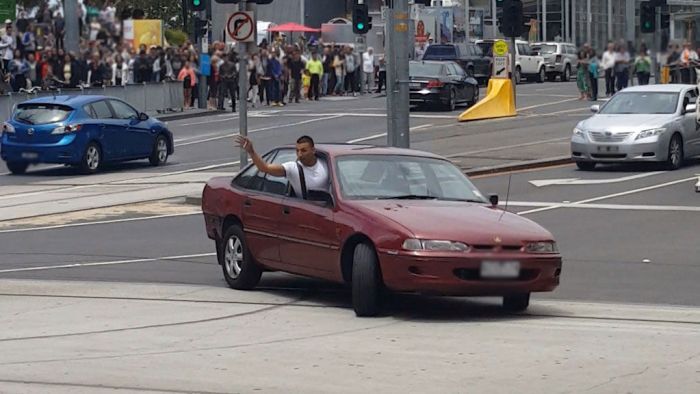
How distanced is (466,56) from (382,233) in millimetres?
Answer: 45951

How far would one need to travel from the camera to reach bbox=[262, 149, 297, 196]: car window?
45.3ft

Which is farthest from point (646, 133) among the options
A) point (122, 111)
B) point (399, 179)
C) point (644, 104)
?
point (399, 179)

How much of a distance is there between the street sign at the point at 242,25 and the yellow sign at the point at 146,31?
674 cm

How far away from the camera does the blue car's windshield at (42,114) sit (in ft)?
94.2

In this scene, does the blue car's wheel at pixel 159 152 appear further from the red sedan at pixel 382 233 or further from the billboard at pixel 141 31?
the red sedan at pixel 382 233

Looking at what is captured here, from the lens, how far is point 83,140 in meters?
28.5

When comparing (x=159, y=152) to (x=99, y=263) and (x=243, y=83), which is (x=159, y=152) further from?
(x=99, y=263)

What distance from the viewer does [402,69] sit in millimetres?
25203

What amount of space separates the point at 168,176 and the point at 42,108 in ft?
9.97

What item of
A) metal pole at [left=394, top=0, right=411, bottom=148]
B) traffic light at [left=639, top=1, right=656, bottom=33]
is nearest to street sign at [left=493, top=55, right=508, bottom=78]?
metal pole at [left=394, top=0, right=411, bottom=148]

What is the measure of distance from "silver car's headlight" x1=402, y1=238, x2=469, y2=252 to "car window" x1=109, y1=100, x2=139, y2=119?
1846 cm

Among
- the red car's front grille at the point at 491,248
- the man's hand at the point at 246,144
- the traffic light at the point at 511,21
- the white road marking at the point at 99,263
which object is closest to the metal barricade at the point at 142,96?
the traffic light at the point at 511,21

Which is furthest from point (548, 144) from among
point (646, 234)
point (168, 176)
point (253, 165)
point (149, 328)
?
point (149, 328)

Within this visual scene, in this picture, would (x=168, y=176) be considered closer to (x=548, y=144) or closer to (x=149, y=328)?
(x=548, y=144)
